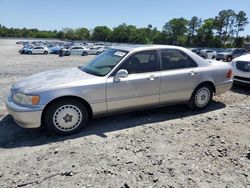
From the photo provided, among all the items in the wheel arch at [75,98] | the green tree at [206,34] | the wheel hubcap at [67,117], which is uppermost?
the green tree at [206,34]

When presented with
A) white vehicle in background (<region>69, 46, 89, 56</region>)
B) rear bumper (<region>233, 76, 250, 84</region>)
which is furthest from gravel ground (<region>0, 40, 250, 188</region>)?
white vehicle in background (<region>69, 46, 89, 56</region>)

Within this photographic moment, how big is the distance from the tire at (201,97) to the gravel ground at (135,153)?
0.29 metres

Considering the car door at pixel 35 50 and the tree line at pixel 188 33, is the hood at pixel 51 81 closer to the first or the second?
the car door at pixel 35 50

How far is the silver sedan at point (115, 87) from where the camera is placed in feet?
12.4

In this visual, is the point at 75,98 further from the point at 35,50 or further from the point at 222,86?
the point at 35,50

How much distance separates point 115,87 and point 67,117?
0.98 meters

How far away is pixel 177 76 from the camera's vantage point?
4.74 meters

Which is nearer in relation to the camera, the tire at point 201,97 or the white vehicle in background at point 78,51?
the tire at point 201,97

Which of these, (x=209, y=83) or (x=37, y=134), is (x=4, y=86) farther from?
(x=209, y=83)

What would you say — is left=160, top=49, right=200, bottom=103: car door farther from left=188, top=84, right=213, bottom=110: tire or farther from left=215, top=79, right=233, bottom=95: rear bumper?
left=215, top=79, right=233, bottom=95: rear bumper

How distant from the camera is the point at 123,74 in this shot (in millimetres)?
4125

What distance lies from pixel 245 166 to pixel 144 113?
2.37 metres

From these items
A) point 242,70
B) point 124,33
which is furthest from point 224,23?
point 242,70

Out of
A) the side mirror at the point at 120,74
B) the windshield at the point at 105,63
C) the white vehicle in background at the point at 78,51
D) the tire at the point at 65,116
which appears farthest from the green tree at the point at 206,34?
the tire at the point at 65,116
